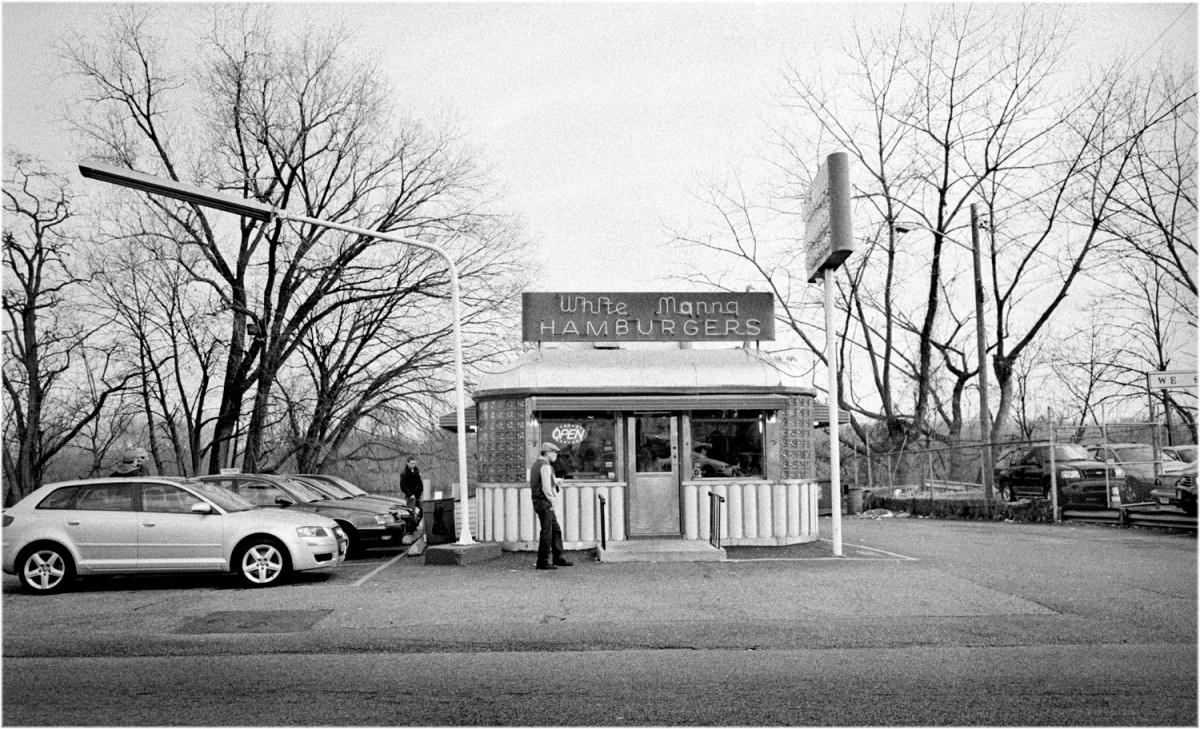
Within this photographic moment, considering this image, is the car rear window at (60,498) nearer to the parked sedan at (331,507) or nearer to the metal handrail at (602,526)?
the parked sedan at (331,507)

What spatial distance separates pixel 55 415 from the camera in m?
34.8

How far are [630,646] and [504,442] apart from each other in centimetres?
748

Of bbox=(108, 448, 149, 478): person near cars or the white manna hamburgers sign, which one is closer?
the white manna hamburgers sign

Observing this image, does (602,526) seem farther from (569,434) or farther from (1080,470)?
(1080,470)

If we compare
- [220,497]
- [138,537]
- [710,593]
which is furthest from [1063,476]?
[138,537]

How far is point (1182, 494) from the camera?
59.3ft

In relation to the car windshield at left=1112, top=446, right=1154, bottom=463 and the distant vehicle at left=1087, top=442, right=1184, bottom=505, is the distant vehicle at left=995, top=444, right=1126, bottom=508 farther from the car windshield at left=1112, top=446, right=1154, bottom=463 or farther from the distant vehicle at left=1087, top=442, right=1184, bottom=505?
the car windshield at left=1112, top=446, right=1154, bottom=463

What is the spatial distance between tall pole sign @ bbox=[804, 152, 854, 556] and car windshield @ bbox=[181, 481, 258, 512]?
8.36m

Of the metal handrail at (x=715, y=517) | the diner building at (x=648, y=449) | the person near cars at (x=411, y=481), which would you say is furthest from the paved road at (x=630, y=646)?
the person near cars at (x=411, y=481)

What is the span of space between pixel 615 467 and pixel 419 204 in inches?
767

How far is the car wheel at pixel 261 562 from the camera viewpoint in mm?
12289

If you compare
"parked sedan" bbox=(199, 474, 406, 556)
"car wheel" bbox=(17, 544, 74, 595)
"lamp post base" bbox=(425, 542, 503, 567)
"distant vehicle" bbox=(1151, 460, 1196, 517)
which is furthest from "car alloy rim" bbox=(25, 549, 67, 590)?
"distant vehicle" bbox=(1151, 460, 1196, 517)

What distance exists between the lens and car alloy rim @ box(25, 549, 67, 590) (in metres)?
12.1

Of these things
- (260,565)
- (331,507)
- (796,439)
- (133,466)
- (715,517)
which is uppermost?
(796,439)
